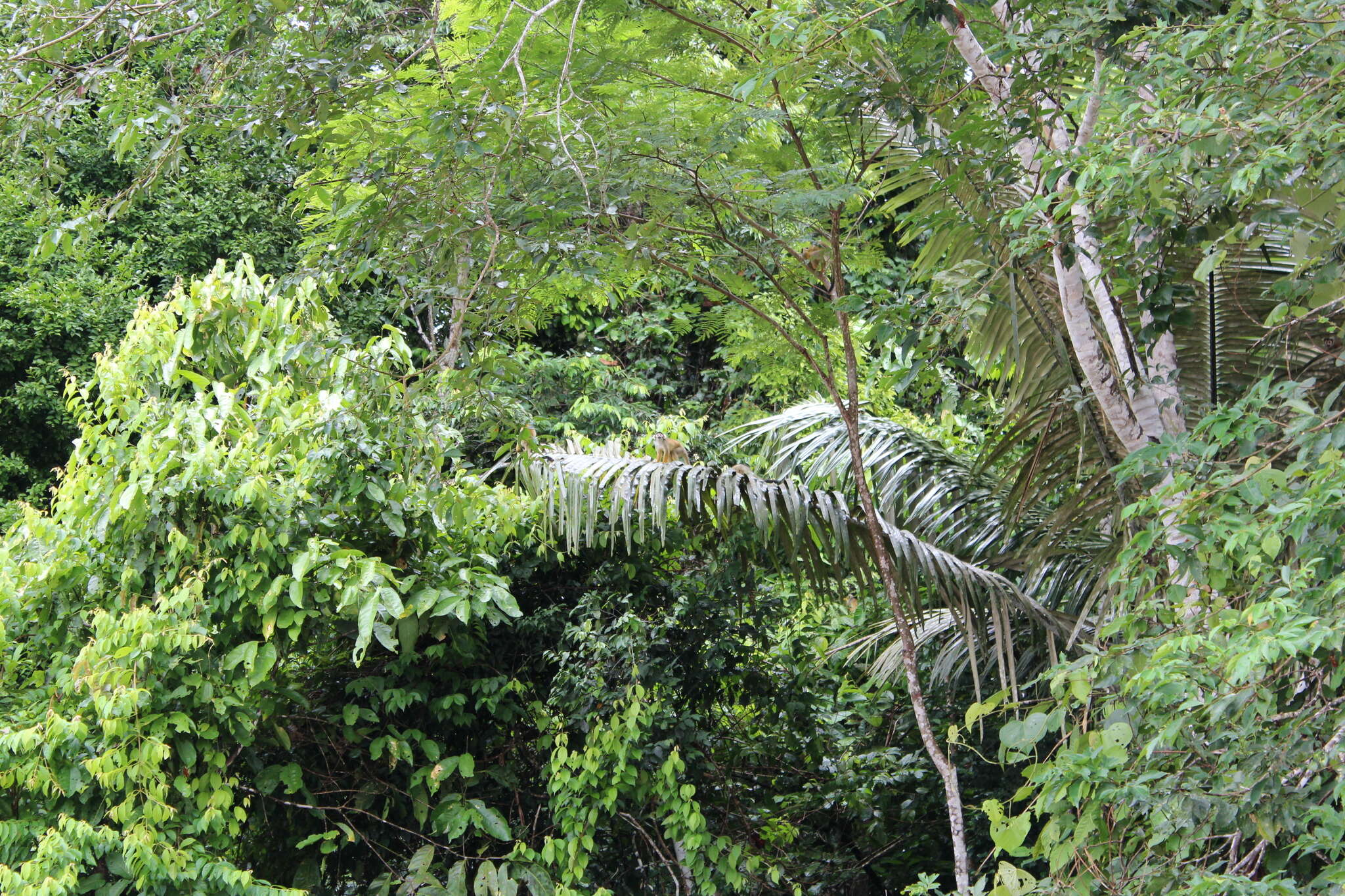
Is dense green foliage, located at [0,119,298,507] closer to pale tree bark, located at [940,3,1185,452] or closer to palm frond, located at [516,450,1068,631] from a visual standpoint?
palm frond, located at [516,450,1068,631]

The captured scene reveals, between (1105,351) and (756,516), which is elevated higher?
(1105,351)

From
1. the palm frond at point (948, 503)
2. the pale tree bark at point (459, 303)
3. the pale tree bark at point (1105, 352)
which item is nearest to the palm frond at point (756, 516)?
the palm frond at point (948, 503)

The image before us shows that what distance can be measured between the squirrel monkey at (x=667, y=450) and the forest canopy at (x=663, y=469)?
5 centimetres

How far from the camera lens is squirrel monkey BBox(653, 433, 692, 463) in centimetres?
405

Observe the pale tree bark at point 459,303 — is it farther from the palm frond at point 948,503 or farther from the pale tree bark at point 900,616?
the palm frond at point 948,503

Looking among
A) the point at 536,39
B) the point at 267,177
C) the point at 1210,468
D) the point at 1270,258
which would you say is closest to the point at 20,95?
the point at 536,39

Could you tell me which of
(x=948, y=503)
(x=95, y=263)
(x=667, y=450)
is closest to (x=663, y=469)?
(x=667, y=450)

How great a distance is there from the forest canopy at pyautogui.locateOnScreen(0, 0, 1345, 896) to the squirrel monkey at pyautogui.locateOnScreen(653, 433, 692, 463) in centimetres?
5

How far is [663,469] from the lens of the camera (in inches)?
152

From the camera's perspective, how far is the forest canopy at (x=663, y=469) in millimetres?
2312

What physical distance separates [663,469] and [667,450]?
0.67 ft

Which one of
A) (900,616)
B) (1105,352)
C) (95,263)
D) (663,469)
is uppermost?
(1105,352)

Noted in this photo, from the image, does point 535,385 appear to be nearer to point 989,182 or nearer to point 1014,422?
point 1014,422

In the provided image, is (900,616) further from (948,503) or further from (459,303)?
Result: (459,303)
